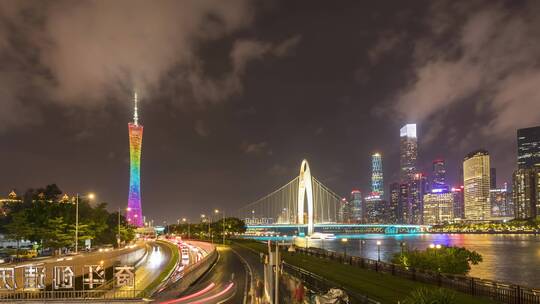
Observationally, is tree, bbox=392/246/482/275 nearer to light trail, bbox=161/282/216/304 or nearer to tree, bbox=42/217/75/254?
light trail, bbox=161/282/216/304

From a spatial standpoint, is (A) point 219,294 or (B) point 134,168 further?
(B) point 134,168

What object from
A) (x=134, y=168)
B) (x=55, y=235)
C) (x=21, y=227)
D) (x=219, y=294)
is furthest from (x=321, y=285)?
(x=134, y=168)

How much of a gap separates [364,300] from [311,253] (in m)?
46.9

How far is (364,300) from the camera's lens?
22.6 meters

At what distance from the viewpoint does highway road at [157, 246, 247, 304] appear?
3052 cm

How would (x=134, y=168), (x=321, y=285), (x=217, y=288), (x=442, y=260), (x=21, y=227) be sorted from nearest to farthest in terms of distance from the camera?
(x=321, y=285) → (x=217, y=288) → (x=442, y=260) → (x=21, y=227) → (x=134, y=168)

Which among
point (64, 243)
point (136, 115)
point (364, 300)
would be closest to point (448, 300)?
point (364, 300)

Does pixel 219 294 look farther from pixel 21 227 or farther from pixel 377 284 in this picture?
pixel 21 227

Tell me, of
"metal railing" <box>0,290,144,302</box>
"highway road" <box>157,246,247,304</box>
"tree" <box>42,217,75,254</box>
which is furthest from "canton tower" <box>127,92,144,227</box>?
"metal railing" <box>0,290,144,302</box>

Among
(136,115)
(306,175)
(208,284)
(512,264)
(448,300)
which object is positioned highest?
(136,115)

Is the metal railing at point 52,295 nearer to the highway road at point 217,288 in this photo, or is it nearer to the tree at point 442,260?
the highway road at point 217,288

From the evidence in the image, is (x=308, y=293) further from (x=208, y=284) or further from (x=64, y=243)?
(x=64, y=243)

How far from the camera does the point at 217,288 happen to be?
35.9m

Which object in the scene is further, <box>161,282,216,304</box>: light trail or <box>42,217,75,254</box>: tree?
<box>42,217,75,254</box>: tree
